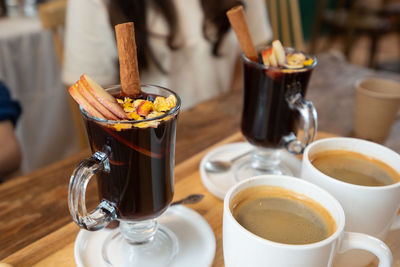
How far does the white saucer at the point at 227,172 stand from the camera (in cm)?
72

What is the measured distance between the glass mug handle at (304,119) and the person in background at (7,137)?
734 mm

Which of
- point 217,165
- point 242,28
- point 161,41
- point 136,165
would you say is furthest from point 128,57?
point 161,41

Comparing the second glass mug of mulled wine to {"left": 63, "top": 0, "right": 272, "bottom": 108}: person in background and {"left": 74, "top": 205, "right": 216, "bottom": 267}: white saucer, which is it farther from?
{"left": 63, "top": 0, "right": 272, "bottom": 108}: person in background

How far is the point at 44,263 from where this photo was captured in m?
0.55

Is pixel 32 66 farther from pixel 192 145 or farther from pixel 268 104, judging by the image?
pixel 268 104

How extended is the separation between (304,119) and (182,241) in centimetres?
31

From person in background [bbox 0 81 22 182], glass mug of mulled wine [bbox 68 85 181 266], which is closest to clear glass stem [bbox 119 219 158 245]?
glass mug of mulled wine [bbox 68 85 181 266]

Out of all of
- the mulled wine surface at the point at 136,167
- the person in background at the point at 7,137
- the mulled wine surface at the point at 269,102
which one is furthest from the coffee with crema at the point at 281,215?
the person in background at the point at 7,137

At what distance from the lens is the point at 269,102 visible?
2.34 ft

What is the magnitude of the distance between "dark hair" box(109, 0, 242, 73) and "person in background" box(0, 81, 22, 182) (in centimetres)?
48

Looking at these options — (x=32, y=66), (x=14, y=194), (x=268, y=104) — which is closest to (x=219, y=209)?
(x=268, y=104)

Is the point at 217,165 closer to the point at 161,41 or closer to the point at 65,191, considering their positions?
the point at 65,191

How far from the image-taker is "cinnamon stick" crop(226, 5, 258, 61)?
656 millimetres

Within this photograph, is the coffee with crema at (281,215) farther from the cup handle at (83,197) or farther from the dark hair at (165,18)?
the dark hair at (165,18)
